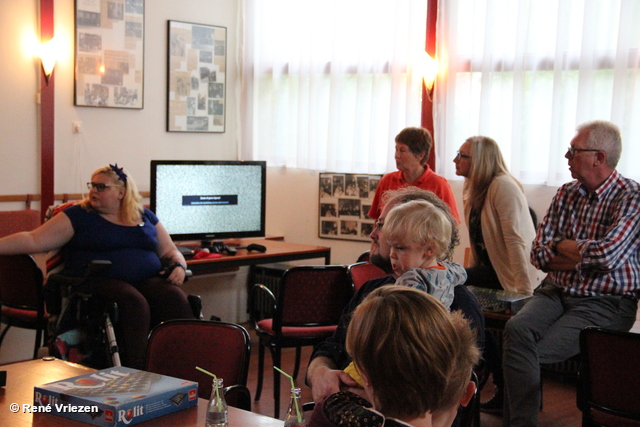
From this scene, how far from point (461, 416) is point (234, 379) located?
0.87 metres

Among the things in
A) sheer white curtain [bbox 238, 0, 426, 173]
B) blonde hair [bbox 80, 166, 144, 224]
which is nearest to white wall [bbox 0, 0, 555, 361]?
sheer white curtain [bbox 238, 0, 426, 173]

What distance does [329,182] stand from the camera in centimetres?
650

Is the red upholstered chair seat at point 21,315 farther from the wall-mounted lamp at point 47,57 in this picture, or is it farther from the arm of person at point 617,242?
the arm of person at point 617,242

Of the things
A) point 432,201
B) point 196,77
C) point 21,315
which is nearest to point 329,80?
point 196,77

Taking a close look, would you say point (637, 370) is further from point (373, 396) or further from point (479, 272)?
point (479, 272)

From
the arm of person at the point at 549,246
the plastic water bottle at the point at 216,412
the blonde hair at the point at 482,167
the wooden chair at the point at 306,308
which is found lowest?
the wooden chair at the point at 306,308

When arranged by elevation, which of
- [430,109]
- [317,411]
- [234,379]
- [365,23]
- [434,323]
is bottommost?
[234,379]

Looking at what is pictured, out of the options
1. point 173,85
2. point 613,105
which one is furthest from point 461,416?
point 173,85

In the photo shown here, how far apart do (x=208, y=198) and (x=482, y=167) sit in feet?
7.11

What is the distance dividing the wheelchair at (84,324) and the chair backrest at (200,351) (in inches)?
46.5

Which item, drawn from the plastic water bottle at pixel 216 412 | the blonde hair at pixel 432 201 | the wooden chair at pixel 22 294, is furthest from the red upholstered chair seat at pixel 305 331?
the plastic water bottle at pixel 216 412

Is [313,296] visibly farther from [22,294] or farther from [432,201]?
[22,294]

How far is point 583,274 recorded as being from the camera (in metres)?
3.43

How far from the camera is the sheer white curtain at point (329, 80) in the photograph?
19.6 feet
